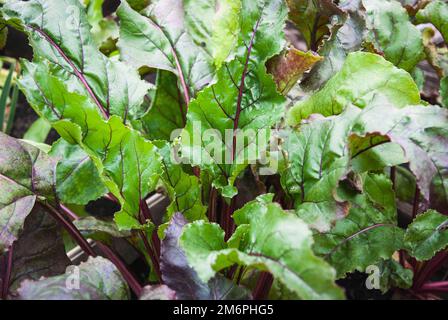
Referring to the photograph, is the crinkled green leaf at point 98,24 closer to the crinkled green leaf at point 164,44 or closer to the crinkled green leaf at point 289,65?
the crinkled green leaf at point 164,44

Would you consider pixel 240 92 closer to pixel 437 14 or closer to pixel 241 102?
pixel 241 102

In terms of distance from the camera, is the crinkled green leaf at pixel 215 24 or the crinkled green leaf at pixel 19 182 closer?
the crinkled green leaf at pixel 19 182

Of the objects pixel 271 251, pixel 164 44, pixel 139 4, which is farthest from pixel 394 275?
pixel 139 4

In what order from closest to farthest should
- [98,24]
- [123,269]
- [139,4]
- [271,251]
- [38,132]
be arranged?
[271,251]
[123,269]
[139,4]
[98,24]
[38,132]

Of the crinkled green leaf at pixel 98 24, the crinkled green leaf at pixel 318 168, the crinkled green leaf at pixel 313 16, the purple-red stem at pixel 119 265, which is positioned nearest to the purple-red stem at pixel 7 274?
the purple-red stem at pixel 119 265

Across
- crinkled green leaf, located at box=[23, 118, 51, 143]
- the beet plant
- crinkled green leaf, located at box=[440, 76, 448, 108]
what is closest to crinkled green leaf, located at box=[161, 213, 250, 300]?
the beet plant
